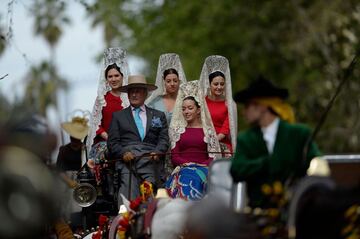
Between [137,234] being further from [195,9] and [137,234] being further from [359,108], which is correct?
[195,9]

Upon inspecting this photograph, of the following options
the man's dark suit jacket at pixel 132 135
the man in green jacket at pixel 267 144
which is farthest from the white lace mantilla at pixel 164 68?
the man in green jacket at pixel 267 144

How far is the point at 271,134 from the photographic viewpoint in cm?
1152

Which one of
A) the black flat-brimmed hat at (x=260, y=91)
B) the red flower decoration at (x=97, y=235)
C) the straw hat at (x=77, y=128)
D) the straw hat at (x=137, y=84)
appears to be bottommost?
the red flower decoration at (x=97, y=235)

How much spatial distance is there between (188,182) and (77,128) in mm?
5082

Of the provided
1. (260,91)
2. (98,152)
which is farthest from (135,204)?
(98,152)

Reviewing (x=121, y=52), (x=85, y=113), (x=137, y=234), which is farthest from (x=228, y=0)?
(x=137, y=234)

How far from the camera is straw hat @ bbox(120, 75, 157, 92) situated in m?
17.0


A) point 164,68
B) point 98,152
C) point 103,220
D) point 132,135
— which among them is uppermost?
point 164,68

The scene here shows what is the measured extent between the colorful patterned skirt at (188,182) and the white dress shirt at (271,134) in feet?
12.8

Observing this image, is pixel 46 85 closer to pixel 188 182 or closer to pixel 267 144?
pixel 188 182

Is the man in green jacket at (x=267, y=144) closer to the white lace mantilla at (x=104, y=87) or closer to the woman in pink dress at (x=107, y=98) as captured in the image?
the woman in pink dress at (x=107, y=98)

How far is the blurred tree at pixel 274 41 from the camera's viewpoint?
39.1 meters

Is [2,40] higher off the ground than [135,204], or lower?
higher

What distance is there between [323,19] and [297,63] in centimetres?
319
